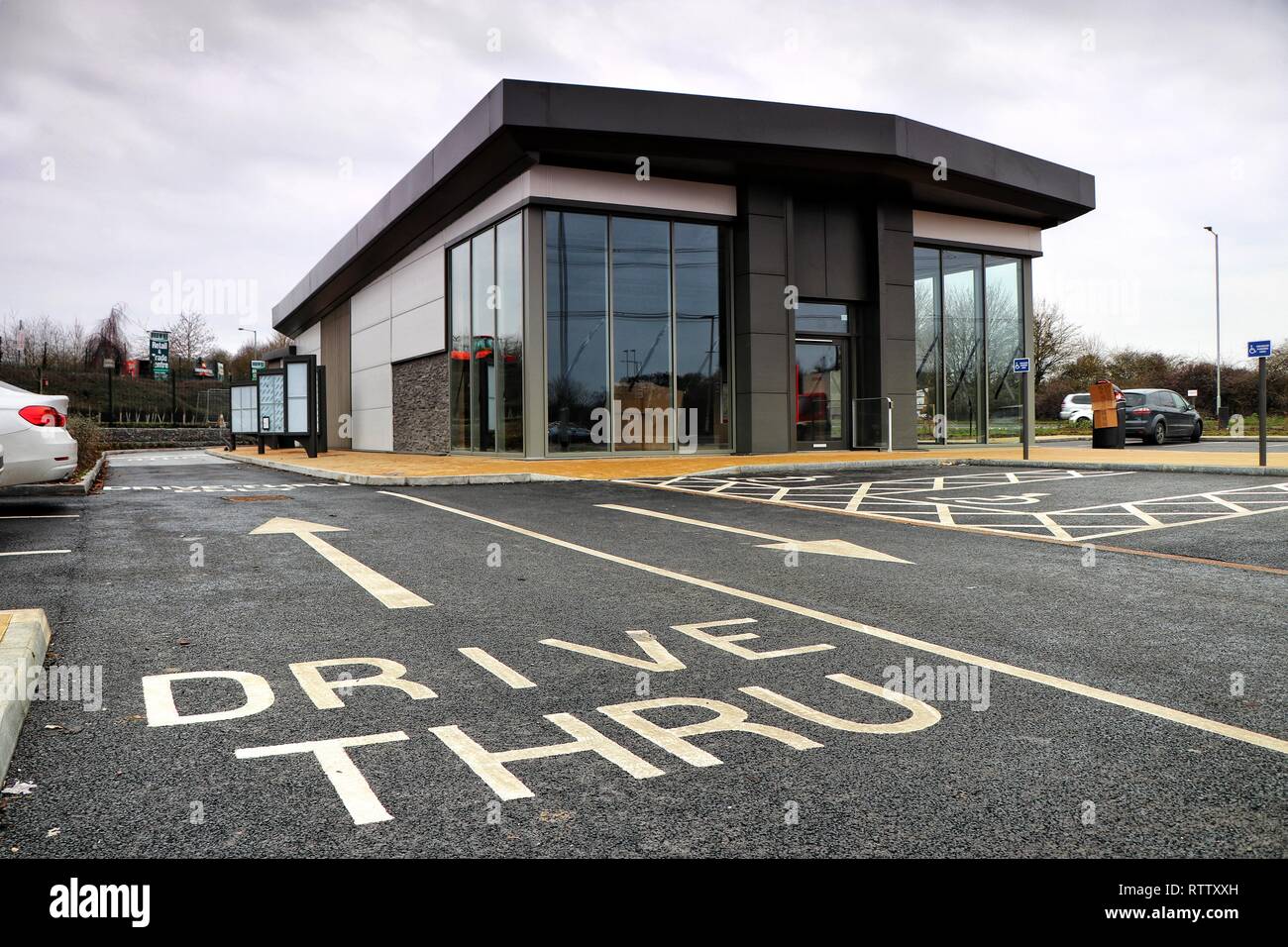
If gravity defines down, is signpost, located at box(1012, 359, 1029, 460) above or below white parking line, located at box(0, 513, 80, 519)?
above

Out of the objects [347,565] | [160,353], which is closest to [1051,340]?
[347,565]

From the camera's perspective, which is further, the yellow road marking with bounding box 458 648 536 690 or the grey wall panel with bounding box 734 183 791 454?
the grey wall panel with bounding box 734 183 791 454

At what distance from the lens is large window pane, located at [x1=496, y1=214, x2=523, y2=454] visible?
19906 millimetres

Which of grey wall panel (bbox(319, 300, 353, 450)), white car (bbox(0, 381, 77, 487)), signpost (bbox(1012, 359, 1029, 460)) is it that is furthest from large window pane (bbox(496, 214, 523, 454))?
grey wall panel (bbox(319, 300, 353, 450))

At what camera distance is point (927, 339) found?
24281mm

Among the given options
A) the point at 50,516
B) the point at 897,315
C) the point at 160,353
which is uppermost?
the point at 160,353

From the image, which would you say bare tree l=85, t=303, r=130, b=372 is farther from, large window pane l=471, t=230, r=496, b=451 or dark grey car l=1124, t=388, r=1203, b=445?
dark grey car l=1124, t=388, r=1203, b=445

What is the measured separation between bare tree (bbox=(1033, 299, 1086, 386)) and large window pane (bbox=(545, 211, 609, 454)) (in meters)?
38.6

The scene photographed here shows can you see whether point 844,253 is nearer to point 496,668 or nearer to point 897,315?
point 897,315

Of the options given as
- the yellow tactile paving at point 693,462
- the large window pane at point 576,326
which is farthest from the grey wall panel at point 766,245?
the yellow tactile paving at point 693,462

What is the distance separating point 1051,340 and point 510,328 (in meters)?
42.0

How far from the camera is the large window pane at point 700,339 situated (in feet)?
67.7

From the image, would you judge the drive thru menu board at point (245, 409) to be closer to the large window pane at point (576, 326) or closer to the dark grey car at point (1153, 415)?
the large window pane at point (576, 326)

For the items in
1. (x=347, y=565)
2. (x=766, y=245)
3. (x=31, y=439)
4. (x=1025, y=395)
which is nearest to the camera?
(x=347, y=565)
